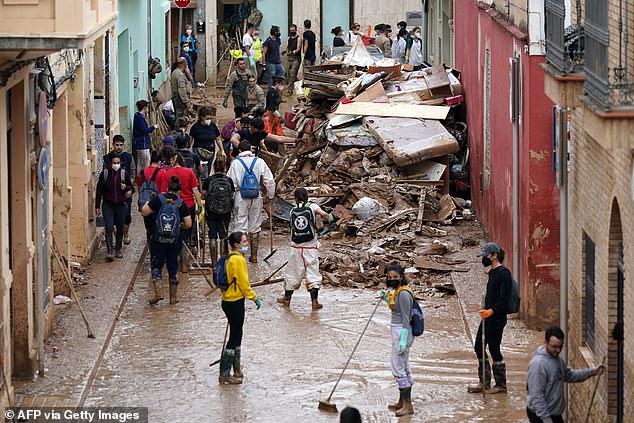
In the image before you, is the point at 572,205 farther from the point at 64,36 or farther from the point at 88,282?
the point at 88,282

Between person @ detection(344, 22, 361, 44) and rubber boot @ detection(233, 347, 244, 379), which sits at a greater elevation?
person @ detection(344, 22, 361, 44)

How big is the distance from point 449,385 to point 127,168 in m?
7.55

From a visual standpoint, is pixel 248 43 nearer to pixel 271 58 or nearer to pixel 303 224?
pixel 271 58

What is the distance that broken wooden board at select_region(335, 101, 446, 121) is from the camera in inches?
949

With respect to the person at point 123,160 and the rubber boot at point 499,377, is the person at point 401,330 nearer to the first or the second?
the rubber boot at point 499,377

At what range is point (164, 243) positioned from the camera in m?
17.2

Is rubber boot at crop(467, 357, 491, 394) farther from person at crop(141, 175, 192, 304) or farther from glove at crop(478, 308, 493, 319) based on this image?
person at crop(141, 175, 192, 304)

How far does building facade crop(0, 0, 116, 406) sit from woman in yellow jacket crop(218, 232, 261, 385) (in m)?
1.92

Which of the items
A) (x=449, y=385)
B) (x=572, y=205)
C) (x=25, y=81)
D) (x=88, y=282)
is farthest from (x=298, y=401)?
(x=88, y=282)

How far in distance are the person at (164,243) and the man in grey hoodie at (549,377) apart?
6.98 meters

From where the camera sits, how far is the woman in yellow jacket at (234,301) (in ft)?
45.8

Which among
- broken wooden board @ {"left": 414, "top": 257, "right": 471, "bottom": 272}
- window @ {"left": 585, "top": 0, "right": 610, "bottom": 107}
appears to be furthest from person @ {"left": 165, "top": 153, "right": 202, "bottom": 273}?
window @ {"left": 585, "top": 0, "right": 610, "bottom": 107}

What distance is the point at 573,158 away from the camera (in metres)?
13.3

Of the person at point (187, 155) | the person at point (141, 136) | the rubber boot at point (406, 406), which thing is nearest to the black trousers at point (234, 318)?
the rubber boot at point (406, 406)
